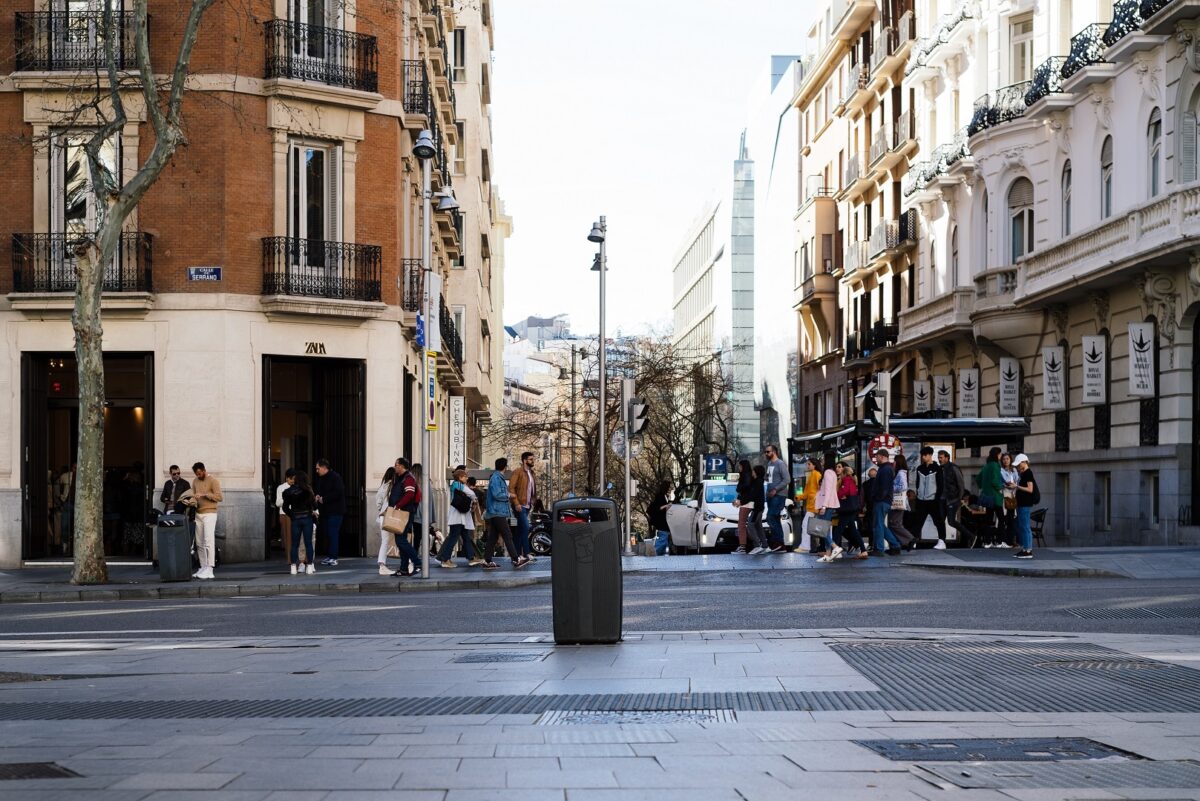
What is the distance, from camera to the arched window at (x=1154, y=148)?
1283 inches

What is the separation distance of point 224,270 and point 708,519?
11.7m

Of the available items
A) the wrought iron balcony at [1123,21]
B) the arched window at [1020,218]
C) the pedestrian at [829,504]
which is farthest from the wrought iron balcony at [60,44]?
the arched window at [1020,218]

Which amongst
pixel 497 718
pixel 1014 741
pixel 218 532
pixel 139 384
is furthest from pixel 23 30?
pixel 1014 741

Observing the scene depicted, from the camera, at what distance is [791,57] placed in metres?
98.2

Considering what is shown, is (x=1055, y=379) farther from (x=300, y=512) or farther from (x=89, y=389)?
(x=89, y=389)

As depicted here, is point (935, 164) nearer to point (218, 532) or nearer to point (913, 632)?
point (218, 532)

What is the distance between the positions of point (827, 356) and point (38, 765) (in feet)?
202

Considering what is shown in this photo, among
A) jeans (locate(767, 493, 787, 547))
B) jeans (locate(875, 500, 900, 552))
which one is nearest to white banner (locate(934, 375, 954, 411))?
jeans (locate(767, 493, 787, 547))

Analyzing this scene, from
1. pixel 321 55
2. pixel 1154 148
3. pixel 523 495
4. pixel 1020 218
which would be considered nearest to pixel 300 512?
pixel 523 495

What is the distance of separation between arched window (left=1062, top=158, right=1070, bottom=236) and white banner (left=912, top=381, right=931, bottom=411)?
40.6 ft

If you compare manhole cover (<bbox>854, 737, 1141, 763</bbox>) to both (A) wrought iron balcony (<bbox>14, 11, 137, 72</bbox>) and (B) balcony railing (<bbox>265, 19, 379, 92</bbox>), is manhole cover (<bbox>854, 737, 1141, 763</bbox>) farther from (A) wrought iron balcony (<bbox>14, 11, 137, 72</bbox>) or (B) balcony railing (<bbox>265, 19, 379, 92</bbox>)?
(A) wrought iron balcony (<bbox>14, 11, 137, 72</bbox>)

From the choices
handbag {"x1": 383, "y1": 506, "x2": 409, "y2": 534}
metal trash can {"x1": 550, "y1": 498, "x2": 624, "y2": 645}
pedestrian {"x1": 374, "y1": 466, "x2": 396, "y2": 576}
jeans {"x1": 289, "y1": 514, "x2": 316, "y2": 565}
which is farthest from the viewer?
jeans {"x1": 289, "y1": 514, "x2": 316, "y2": 565}

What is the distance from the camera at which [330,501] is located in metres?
26.7

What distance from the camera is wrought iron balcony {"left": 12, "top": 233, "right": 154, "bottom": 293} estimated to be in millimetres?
30250
